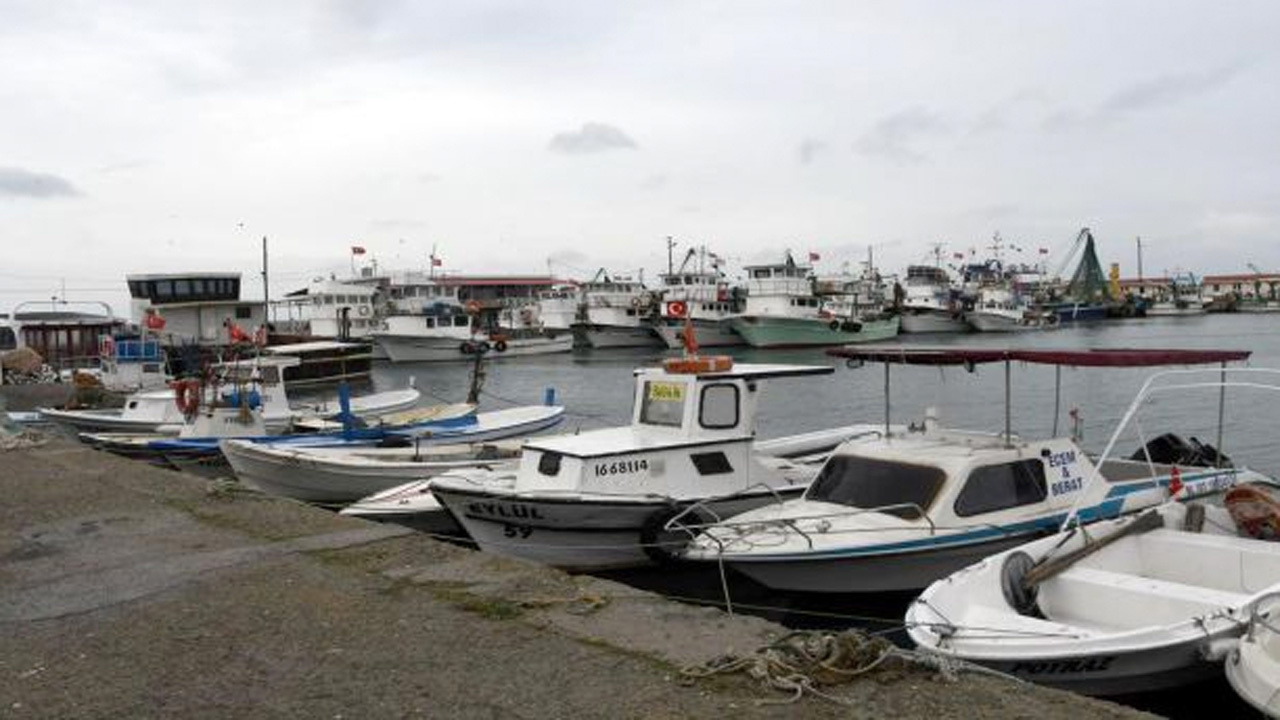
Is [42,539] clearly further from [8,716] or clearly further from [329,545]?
[8,716]

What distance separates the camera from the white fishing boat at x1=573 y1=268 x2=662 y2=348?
83.2 meters

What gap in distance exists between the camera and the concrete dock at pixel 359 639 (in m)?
5.18

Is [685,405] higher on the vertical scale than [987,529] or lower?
higher

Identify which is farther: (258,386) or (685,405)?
(258,386)

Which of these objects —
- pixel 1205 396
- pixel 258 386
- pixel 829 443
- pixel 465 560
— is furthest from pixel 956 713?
pixel 1205 396

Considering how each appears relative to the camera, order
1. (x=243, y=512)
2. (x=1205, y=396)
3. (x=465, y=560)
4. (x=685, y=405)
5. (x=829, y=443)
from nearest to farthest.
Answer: (x=465, y=560) < (x=243, y=512) < (x=685, y=405) < (x=829, y=443) < (x=1205, y=396)

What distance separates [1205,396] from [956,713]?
34.8 metres

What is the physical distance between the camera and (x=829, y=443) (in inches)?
725

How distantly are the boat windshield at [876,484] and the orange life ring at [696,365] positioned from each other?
2249 mm

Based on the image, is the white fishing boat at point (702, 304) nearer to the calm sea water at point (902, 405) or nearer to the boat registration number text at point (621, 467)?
the calm sea water at point (902, 405)

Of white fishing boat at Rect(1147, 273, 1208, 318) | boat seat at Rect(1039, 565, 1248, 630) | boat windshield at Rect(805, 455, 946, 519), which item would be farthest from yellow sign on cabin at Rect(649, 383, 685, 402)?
white fishing boat at Rect(1147, 273, 1208, 318)

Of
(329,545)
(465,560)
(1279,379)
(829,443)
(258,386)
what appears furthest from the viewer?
(1279,379)

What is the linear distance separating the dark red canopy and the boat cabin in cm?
101

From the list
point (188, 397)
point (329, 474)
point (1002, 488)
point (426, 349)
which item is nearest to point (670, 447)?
point (1002, 488)
